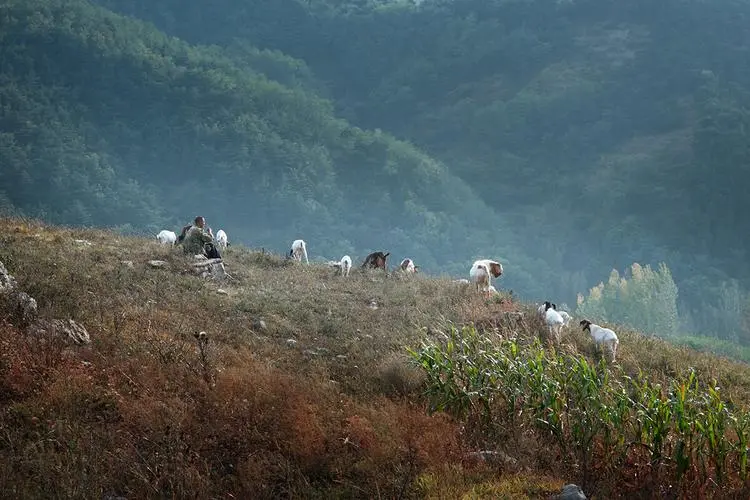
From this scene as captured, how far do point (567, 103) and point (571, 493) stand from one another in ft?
462

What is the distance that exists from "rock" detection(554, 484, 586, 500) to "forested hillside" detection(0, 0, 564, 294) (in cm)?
8854

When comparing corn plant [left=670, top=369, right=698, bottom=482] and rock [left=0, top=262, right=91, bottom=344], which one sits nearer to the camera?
corn plant [left=670, top=369, right=698, bottom=482]

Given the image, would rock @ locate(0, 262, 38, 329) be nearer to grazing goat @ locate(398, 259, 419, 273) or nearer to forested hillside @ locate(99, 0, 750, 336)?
grazing goat @ locate(398, 259, 419, 273)

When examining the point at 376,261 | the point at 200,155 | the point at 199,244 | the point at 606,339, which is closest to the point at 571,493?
the point at 606,339

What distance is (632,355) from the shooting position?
42.0 feet

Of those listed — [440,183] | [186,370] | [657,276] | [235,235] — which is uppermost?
[440,183]

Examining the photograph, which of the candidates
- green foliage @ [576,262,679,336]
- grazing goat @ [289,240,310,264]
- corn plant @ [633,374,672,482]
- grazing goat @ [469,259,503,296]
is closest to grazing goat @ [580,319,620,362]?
grazing goat @ [469,259,503,296]

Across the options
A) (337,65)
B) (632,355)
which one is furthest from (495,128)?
(632,355)

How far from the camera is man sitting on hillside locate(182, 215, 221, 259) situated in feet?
50.5

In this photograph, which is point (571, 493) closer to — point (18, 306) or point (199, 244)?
point (18, 306)

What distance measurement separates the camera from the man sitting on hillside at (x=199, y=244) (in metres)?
15.4

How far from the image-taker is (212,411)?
20.8 feet

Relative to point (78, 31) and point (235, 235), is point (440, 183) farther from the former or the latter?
point (78, 31)

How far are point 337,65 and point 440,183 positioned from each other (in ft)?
187
